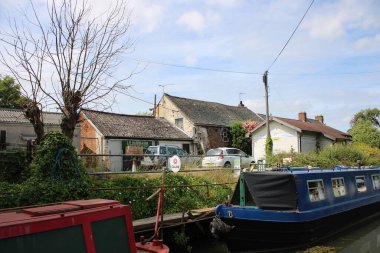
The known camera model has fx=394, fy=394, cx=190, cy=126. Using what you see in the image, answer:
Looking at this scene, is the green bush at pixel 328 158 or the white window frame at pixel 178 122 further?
the white window frame at pixel 178 122

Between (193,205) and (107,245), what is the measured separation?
7.74 meters

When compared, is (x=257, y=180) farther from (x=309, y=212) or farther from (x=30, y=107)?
(x=30, y=107)

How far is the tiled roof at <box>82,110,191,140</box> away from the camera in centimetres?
2916

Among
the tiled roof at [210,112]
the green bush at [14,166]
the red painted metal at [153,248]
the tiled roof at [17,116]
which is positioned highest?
the tiled roof at [210,112]

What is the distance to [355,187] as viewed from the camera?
570 inches

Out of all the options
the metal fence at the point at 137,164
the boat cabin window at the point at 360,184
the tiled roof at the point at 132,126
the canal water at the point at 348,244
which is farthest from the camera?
the tiled roof at the point at 132,126

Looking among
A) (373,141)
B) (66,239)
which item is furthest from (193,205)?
(373,141)

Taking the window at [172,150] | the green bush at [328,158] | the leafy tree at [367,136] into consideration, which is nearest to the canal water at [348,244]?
the green bush at [328,158]

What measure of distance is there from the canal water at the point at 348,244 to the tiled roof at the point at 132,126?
17.4 meters

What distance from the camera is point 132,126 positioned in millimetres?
31656

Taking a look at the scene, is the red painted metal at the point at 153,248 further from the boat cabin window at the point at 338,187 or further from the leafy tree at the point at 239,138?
the leafy tree at the point at 239,138

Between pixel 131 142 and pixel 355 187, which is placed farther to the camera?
pixel 131 142

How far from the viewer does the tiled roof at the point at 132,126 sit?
29.2 m

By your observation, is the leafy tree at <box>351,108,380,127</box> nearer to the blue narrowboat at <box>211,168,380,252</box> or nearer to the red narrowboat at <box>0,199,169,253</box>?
the blue narrowboat at <box>211,168,380,252</box>
